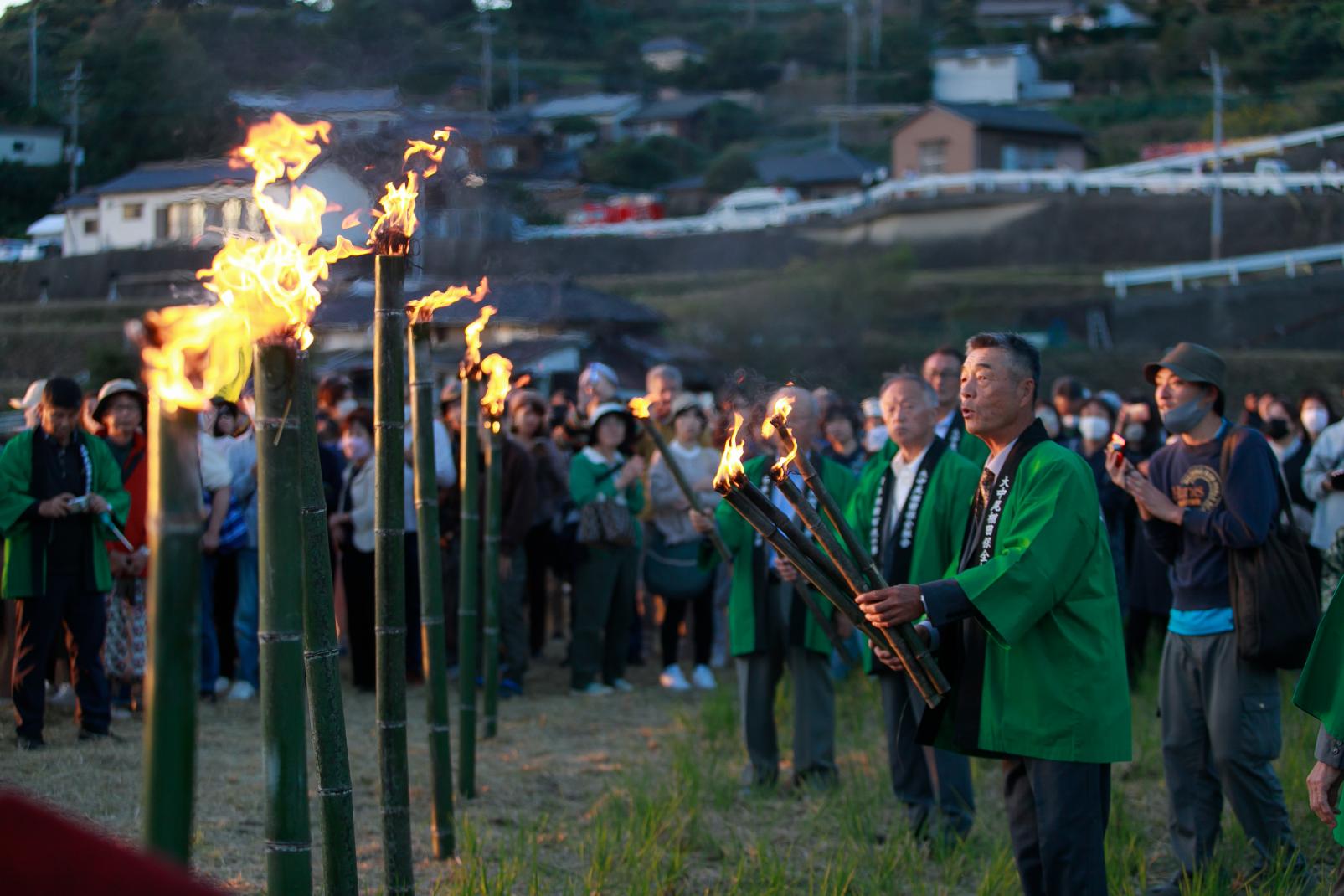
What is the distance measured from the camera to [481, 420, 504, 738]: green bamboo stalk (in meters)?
6.51

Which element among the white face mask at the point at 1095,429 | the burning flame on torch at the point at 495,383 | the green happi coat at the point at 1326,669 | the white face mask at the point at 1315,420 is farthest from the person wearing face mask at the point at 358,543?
the white face mask at the point at 1315,420

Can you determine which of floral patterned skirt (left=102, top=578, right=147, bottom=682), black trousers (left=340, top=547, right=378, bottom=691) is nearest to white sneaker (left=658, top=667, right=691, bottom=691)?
black trousers (left=340, top=547, right=378, bottom=691)

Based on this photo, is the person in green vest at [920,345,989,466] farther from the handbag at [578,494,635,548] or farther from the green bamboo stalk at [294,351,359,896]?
the green bamboo stalk at [294,351,359,896]

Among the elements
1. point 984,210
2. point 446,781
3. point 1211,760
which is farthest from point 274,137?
point 984,210

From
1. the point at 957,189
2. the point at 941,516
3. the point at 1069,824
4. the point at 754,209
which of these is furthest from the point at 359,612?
the point at 754,209

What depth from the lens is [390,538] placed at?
420cm

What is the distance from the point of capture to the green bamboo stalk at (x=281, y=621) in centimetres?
280

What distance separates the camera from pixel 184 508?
78.2 inches

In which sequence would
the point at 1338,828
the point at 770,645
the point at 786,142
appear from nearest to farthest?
the point at 1338,828 < the point at 770,645 < the point at 786,142

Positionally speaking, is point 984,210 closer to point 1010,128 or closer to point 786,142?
point 1010,128

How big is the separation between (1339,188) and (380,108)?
31379 mm

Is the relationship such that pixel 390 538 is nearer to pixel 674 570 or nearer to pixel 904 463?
pixel 904 463

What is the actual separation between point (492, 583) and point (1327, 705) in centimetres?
397

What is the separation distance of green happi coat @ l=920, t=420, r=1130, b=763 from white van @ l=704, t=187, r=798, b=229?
38352 mm
